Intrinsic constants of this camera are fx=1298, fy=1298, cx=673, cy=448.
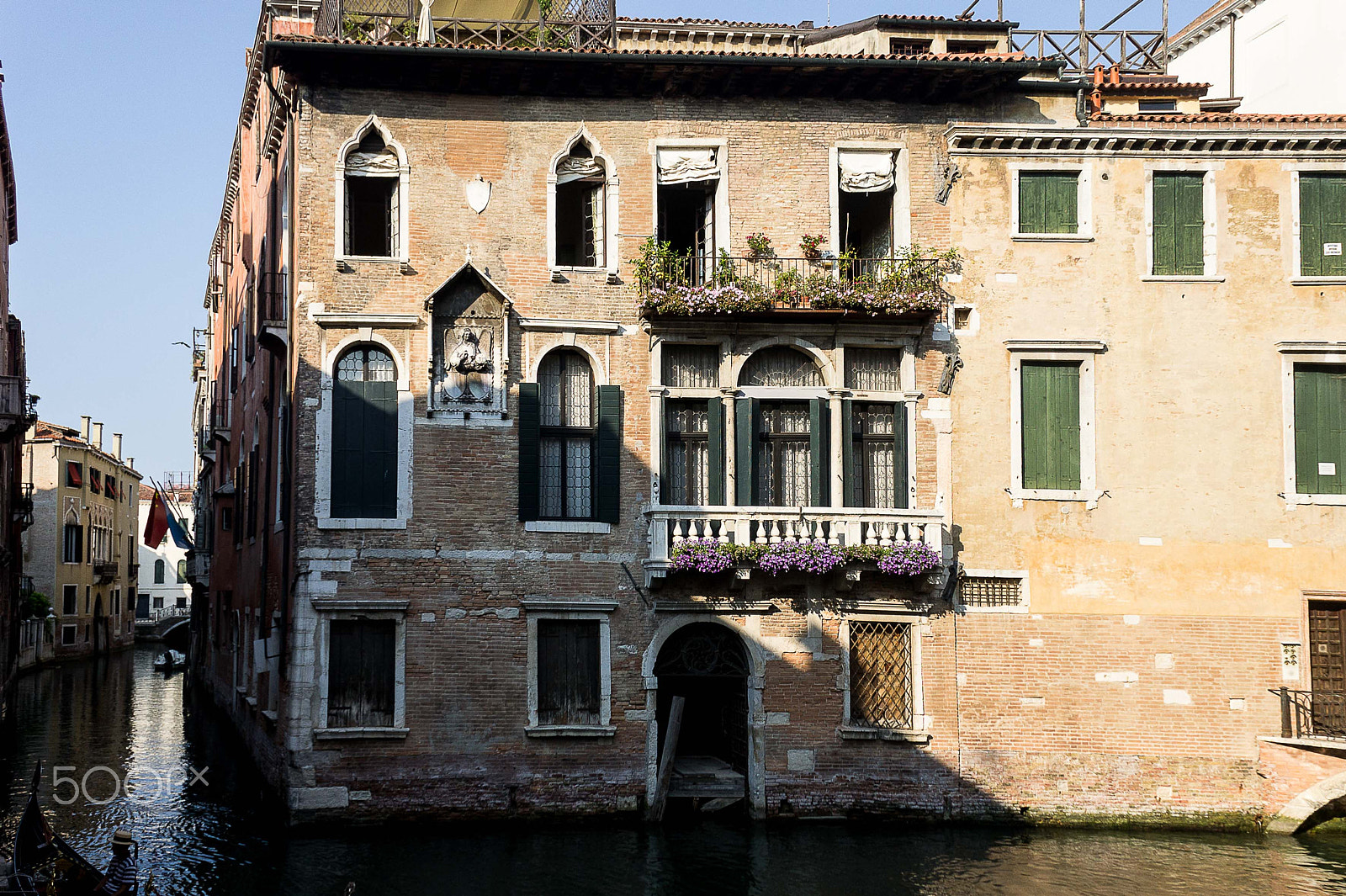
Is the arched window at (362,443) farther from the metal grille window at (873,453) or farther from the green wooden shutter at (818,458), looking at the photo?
the metal grille window at (873,453)

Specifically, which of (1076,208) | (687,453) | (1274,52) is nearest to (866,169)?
(1076,208)

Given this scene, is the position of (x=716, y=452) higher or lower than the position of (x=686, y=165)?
lower

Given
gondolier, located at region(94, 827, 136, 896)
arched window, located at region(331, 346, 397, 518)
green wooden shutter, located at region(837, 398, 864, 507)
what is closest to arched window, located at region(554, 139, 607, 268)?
arched window, located at region(331, 346, 397, 518)

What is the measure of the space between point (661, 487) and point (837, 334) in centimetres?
358

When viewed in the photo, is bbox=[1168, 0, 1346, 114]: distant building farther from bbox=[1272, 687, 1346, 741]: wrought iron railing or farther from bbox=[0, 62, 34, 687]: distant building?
bbox=[0, 62, 34, 687]: distant building

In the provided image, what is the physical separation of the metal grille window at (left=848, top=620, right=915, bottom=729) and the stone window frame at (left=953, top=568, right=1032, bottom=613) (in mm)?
920

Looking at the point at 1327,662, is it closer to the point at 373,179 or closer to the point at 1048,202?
the point at 1048,202

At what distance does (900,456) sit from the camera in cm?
1988

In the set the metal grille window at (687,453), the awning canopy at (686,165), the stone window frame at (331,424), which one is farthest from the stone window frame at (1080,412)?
the stone window frame at (331,424)

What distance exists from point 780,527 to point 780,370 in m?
2.55

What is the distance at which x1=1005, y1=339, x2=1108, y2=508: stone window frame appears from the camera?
776 inches

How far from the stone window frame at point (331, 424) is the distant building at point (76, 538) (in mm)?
42427

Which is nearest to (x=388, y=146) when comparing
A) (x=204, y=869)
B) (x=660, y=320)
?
(x=660, y=320)

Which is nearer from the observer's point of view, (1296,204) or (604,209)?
(604,209)
